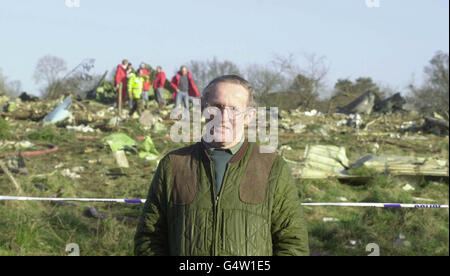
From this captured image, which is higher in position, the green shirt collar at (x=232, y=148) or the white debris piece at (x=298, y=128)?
the green shirt collar at (x=232, y=148)

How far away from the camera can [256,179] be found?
2.06 m

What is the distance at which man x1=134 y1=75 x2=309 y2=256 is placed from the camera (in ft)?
6.57

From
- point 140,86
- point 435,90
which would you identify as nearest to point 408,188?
point 140,86

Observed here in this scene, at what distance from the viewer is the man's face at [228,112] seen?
2.10 m

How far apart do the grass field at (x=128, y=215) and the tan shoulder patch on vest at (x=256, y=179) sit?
2.71m

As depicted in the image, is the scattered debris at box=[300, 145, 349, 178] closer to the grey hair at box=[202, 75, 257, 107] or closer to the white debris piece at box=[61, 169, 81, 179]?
the white debris piece at box=[61, 169, 81, 179]

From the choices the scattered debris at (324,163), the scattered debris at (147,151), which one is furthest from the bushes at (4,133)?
the scattered debris at (324,163)

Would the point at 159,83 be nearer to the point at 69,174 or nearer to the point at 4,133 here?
the point at 4,133

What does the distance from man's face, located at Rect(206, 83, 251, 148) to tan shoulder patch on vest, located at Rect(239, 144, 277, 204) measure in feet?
0.41

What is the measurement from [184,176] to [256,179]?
0.31 meters

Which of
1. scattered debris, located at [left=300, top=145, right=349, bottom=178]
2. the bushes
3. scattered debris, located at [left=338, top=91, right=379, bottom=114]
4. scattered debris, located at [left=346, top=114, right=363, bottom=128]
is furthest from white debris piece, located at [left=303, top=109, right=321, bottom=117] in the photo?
the bushes

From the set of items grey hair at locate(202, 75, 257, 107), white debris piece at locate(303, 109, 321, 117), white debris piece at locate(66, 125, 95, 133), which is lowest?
white debris piece at locate(66, 125, 95, 133)

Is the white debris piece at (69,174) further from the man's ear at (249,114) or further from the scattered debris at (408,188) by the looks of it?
the man's ear at (249,114)
